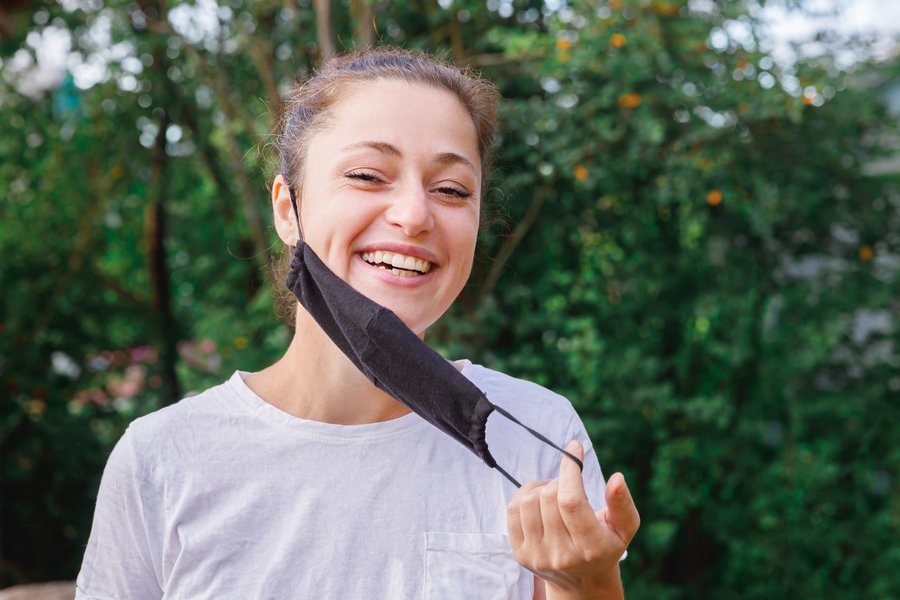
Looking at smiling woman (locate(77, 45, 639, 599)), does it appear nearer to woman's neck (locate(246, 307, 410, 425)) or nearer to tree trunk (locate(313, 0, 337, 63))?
woman's neck (locate(246, 307, 410, 425))

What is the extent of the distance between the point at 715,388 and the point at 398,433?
9.55 feet

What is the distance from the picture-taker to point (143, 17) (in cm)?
525

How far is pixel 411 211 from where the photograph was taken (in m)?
1.50

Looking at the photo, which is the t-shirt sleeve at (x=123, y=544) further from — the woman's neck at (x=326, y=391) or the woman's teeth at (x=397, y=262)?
the woman's teeth at (x=397, y=262)

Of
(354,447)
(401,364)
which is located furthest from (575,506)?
(354,447)

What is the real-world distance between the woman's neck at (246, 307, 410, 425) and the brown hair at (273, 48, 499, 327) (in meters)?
0.23

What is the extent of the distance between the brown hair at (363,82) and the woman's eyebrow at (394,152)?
0.11 m

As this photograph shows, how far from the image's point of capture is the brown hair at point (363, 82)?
5.35 feet

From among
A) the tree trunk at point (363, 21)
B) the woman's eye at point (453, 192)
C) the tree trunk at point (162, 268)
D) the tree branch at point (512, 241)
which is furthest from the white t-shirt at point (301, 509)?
the tree trunk at point (162, 268)

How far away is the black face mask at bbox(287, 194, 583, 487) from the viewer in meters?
1.39

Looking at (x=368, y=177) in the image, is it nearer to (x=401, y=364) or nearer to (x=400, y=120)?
(x=400, y=120)

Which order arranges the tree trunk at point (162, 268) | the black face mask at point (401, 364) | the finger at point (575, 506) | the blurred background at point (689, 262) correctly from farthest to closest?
the tree trunk at point (162, 268)
the blurred background at point (689, 262)
the black face mask at point (401, 364)
the finger at point (575, 506)

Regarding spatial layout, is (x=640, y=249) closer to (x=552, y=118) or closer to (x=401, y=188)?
(x=552, y=118)

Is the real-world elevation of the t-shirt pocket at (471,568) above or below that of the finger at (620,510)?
below
